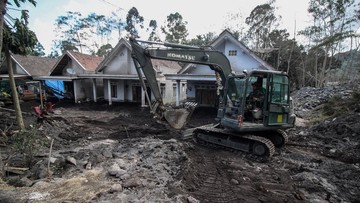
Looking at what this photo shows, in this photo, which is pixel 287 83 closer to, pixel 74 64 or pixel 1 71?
pixel 74 64

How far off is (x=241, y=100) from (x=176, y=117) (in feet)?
9.78

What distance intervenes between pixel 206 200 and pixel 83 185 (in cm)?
259

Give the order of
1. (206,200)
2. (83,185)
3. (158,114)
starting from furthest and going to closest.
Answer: (158,114) → (83,185) → (206,200)

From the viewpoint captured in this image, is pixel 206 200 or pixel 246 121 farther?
pixel 246 121

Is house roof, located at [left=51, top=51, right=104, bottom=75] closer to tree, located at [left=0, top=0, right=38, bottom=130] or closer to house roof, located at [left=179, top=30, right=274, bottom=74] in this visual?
house roof, located at [left=179, top=30, right=274, bottom=74]

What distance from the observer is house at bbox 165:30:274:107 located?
49.5ft

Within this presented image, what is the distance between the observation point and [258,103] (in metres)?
7.18

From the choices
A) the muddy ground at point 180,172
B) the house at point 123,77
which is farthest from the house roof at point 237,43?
the muddy ground at point 180,172

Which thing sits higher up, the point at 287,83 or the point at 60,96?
the point at 287,83

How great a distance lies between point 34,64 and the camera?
80.7 feet

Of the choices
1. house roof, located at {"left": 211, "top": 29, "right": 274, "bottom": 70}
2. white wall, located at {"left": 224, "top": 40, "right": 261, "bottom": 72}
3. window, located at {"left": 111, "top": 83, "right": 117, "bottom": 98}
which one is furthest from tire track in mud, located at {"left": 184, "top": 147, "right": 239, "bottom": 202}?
window, located at {"left": 111, "top": 83, "right": 117, "bottom": 98}

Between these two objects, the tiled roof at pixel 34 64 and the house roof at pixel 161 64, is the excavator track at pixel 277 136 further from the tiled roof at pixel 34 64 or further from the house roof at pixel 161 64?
the tiled roof at pixel 34 64

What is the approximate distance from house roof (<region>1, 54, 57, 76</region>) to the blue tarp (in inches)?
84.1

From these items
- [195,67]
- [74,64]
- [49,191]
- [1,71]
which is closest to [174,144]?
[49,191]
